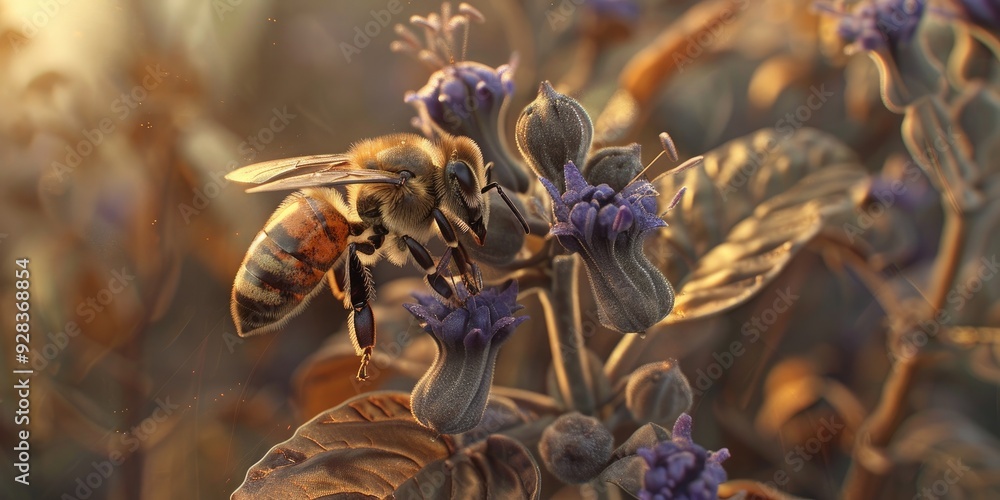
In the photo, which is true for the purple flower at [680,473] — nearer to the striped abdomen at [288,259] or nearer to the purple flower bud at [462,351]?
the purple flower bud at [462,351]

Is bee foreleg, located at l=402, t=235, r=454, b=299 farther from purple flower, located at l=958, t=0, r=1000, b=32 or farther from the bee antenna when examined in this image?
purple flower, located at l=958, t=0, r=1000, b=32

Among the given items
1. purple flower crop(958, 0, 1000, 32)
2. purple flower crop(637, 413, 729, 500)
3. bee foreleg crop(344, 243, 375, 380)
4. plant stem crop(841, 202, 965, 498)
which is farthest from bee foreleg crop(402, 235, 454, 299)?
purple flower crop(958, 0, 1000, 32)

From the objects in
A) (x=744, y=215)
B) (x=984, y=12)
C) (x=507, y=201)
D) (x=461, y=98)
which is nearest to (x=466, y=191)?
(x=507, y=201)

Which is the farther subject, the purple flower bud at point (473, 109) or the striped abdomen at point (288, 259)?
the purple flower bud at point (473, 109)

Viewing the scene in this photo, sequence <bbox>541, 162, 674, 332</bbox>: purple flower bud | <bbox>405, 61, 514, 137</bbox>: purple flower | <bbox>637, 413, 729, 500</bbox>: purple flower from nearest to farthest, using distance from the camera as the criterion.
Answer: <bbox>637, 413, 729, 500</bbox>: purple flower < <bbox>541, 162, 674, 332</bbox>: purple flower bud < <bbox>405, 61, 514, 137</bbox>: purple flower

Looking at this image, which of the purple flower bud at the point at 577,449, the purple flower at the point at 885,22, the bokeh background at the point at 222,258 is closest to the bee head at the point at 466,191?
the purple flower bud at the point at 577,449
